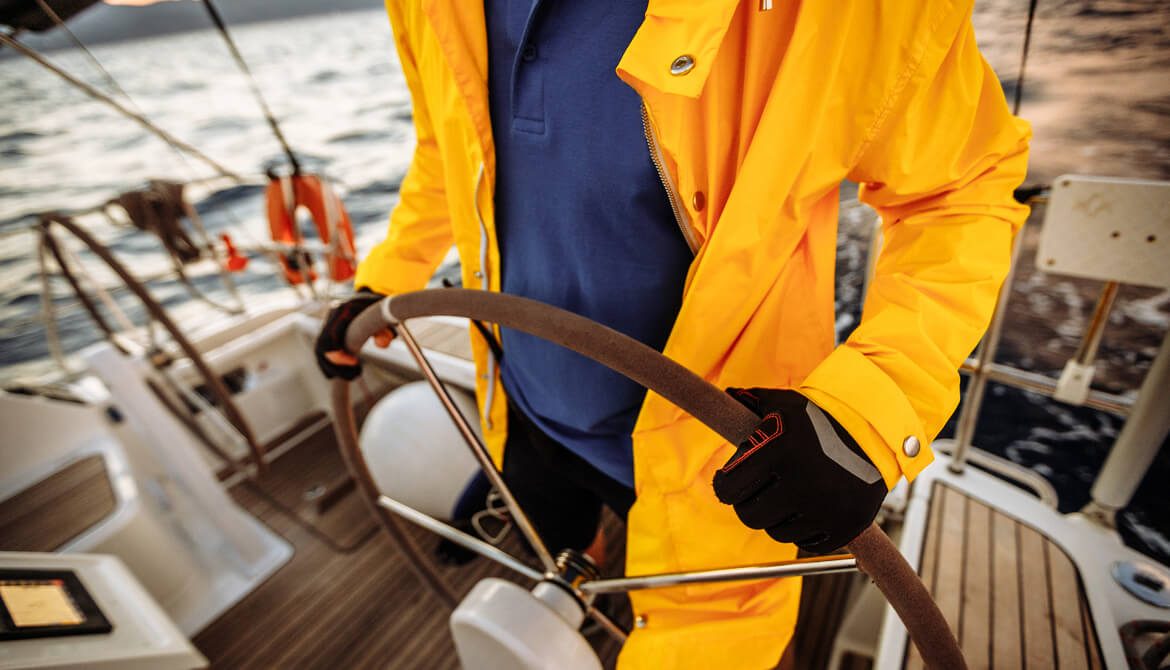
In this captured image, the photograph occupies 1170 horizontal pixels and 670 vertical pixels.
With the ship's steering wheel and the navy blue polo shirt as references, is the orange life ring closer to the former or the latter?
the navy blue polo shirt

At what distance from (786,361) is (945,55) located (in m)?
0.35

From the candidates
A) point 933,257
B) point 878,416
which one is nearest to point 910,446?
point 878,416

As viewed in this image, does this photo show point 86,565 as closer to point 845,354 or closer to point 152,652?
point 152,652

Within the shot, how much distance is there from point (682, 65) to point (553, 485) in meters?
0.76

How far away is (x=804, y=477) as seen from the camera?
1.49 ft

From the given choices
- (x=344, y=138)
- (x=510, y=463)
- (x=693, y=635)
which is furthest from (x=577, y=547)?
(x=344, y=138)

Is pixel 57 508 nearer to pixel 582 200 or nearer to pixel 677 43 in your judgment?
pixel 582 200

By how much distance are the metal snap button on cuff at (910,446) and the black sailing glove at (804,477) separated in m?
0.03

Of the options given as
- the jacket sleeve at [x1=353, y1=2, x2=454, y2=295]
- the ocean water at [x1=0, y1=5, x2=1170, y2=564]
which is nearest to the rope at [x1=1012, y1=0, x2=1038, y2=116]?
the ocean water at [x1=0, y1=5, x2=1170, y2=564]

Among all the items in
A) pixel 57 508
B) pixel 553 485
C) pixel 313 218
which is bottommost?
pixel 57 508

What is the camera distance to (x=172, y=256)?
2.12 m

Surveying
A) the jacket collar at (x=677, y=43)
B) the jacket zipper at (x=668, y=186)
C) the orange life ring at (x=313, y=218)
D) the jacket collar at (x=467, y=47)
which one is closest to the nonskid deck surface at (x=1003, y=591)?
the jacket zipper at (x=668, y=186)

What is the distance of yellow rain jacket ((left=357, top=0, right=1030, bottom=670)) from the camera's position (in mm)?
478

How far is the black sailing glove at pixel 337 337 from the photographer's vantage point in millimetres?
867
